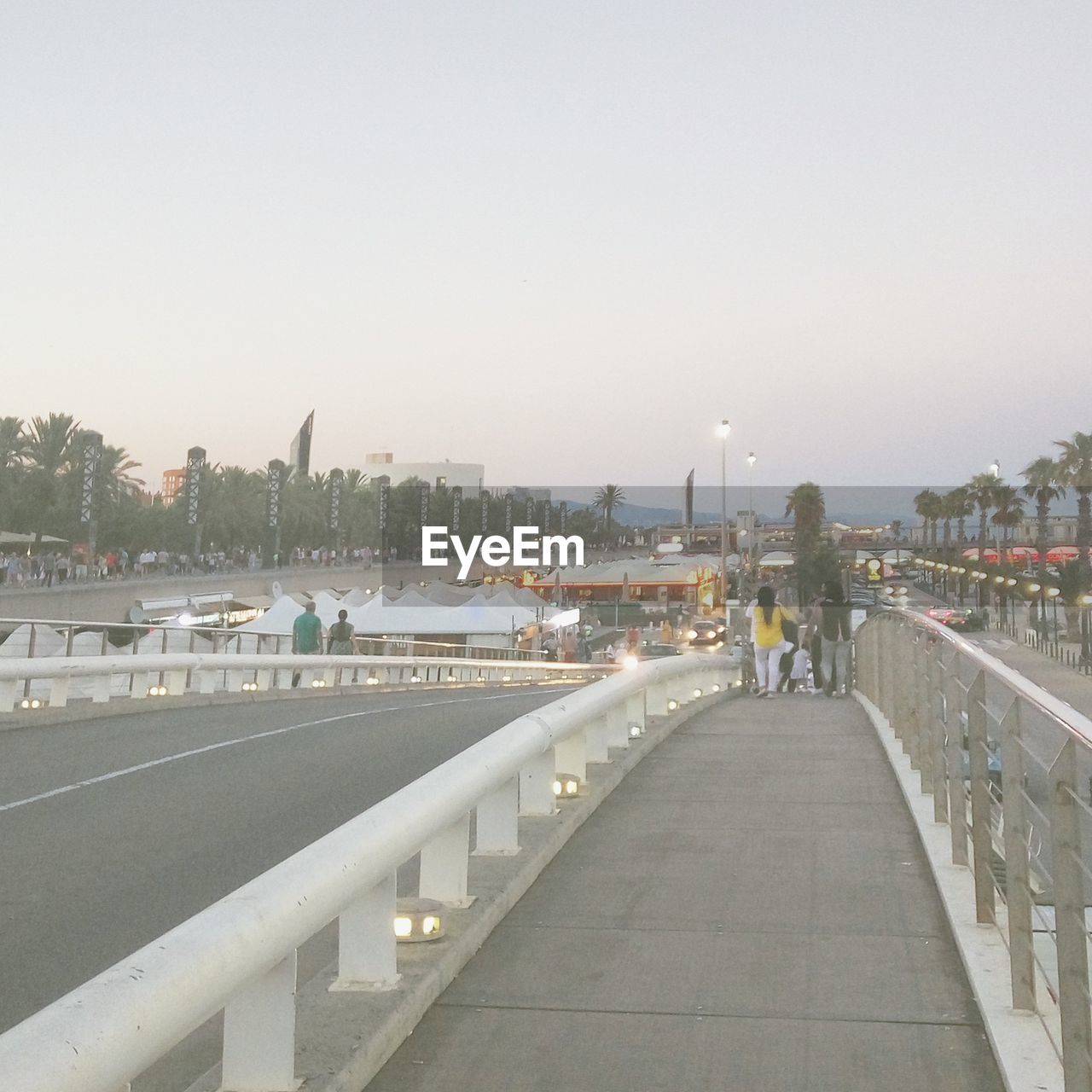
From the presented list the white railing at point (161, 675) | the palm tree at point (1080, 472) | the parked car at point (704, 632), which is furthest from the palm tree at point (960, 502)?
the white railing at point (161, 675)

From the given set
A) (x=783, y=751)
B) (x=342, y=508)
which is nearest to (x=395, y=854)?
(x=783, y=751)

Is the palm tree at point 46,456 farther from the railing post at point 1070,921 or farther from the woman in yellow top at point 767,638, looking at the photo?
the railing post at point 1070,921

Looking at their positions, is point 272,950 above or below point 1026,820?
below

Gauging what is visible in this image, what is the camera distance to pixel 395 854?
500cm

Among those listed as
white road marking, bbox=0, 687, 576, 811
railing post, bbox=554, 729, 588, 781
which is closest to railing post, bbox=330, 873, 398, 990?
railing post, bbox=554, 729, 588, 781

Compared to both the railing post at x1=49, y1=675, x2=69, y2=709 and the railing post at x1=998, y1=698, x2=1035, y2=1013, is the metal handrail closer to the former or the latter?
the railing post at x1=998, y1=698, x2=1035, y2=1013

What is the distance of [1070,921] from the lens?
4.04 meters

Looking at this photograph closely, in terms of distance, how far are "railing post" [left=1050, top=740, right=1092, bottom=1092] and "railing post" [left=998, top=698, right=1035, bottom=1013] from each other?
71cm

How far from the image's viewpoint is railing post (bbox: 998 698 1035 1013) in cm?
484

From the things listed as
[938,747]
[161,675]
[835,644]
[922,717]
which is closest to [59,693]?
[161,675]

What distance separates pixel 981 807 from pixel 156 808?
6339mm

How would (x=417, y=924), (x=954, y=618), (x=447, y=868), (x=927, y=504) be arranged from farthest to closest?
(x=927, y=504), (x=954, y=618), (x=447, y=868), (x=417, y=924)

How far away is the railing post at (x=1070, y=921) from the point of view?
384 centimetres

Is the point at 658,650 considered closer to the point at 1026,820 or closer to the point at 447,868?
the point at 447,868
